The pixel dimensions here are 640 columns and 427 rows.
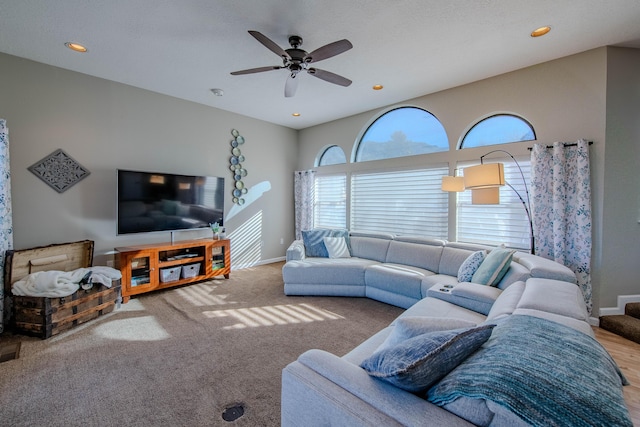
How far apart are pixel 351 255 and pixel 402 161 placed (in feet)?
5.79

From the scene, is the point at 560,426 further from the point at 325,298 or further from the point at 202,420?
the point at 325,298

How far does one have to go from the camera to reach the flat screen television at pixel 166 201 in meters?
3.72

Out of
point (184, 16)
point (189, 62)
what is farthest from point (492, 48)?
point (189, 62)

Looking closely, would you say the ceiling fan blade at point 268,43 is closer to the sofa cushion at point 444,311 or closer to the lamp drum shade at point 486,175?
the lamp drum shade at point 486,175

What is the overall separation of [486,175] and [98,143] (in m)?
4.76

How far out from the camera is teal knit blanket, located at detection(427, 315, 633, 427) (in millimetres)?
692

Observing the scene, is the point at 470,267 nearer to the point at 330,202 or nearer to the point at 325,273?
the point at 325,273

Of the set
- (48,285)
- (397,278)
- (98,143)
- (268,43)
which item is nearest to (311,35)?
(268,43)

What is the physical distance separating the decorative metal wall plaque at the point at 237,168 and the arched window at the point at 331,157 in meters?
1.64

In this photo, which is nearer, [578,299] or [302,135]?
[578,299]

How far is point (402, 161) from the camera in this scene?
4.55 m

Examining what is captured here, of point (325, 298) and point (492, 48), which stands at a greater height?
point (492, 48)

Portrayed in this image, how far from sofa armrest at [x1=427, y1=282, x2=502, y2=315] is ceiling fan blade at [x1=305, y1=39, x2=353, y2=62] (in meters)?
2.29

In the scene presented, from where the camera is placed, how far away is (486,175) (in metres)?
2.79
